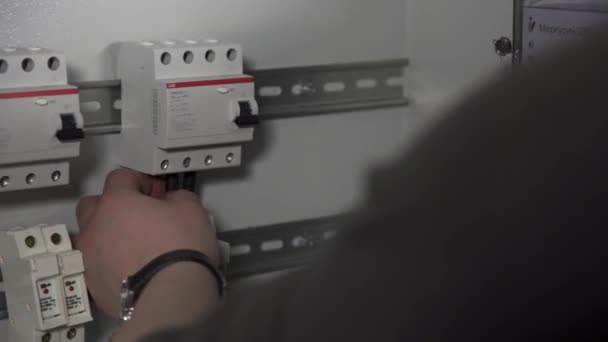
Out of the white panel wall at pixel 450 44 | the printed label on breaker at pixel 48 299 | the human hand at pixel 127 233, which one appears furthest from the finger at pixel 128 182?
the white panel wall at pixel 450 44

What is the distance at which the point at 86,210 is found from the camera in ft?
3.13

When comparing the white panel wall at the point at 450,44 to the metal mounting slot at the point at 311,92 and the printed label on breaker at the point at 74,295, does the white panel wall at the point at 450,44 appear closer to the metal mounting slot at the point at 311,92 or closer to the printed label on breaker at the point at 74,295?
the metal mounting slot at the point at 311,92

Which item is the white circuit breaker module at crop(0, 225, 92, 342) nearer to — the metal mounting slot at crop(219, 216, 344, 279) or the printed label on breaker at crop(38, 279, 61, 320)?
the printed label on breaker at crop(38, 279, 61, 320)

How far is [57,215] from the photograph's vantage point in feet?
3.24

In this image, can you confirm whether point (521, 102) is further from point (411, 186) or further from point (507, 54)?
point (507, 54)

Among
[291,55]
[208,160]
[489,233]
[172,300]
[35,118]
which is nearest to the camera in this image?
[489,233]

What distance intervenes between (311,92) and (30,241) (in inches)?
15.6

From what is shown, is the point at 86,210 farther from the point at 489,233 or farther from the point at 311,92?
the point at 489,233

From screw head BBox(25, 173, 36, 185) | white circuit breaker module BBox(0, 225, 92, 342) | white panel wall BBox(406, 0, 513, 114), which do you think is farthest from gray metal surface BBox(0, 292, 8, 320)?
white panel wall BBox(406, 0, 513, 114)

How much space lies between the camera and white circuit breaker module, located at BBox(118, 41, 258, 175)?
934 millimetres

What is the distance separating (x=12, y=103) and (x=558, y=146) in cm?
63

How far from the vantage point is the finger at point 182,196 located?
949 millimetres

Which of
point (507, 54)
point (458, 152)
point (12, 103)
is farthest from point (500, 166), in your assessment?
point (507, 54)

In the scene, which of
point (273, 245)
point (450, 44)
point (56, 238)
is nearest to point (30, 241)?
point (56, 238)
